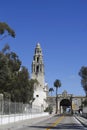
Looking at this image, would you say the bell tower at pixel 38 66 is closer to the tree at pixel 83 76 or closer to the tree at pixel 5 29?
the tree at pixel 83 76

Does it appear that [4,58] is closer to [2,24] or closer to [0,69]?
[0,69]

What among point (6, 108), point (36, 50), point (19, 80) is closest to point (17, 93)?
point (19, 80)

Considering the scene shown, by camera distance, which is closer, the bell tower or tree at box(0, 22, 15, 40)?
tree at box(0, 22, 15, 40)

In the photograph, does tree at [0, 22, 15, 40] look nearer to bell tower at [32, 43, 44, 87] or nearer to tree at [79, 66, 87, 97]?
tree at [79, 66, 87, 97]

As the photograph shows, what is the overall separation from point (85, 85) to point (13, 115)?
7548cm

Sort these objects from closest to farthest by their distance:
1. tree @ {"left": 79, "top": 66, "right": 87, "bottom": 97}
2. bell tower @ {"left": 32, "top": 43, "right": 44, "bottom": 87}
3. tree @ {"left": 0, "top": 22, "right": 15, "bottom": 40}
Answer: tree @ {"left": 0, "top": 22, "right": 15, "bottom": 40}
tree @ {"left": 79, "top": 66, "right": 87, "bottom": 97}
bell tower @ {"left": 32, "top": 43, "right": 44, "bottom": 87}

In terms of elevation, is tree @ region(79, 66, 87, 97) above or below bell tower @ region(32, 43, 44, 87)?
below

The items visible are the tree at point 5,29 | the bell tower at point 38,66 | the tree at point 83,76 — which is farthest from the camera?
the bell tower at point 38,66

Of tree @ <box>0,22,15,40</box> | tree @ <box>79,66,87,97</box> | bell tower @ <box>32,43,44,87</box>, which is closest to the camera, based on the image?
tree @ <box>0,22,15,40</box>

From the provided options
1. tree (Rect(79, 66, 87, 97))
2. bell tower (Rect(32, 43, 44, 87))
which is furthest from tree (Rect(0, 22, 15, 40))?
bell tower (Rect(32, 43, 44, 87))

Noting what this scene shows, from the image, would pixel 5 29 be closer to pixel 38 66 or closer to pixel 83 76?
pixel 83 76

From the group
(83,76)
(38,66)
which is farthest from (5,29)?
(38,66)

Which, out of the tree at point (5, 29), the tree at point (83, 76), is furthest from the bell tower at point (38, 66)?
the tree at point (5, 29)

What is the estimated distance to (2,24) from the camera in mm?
56062
